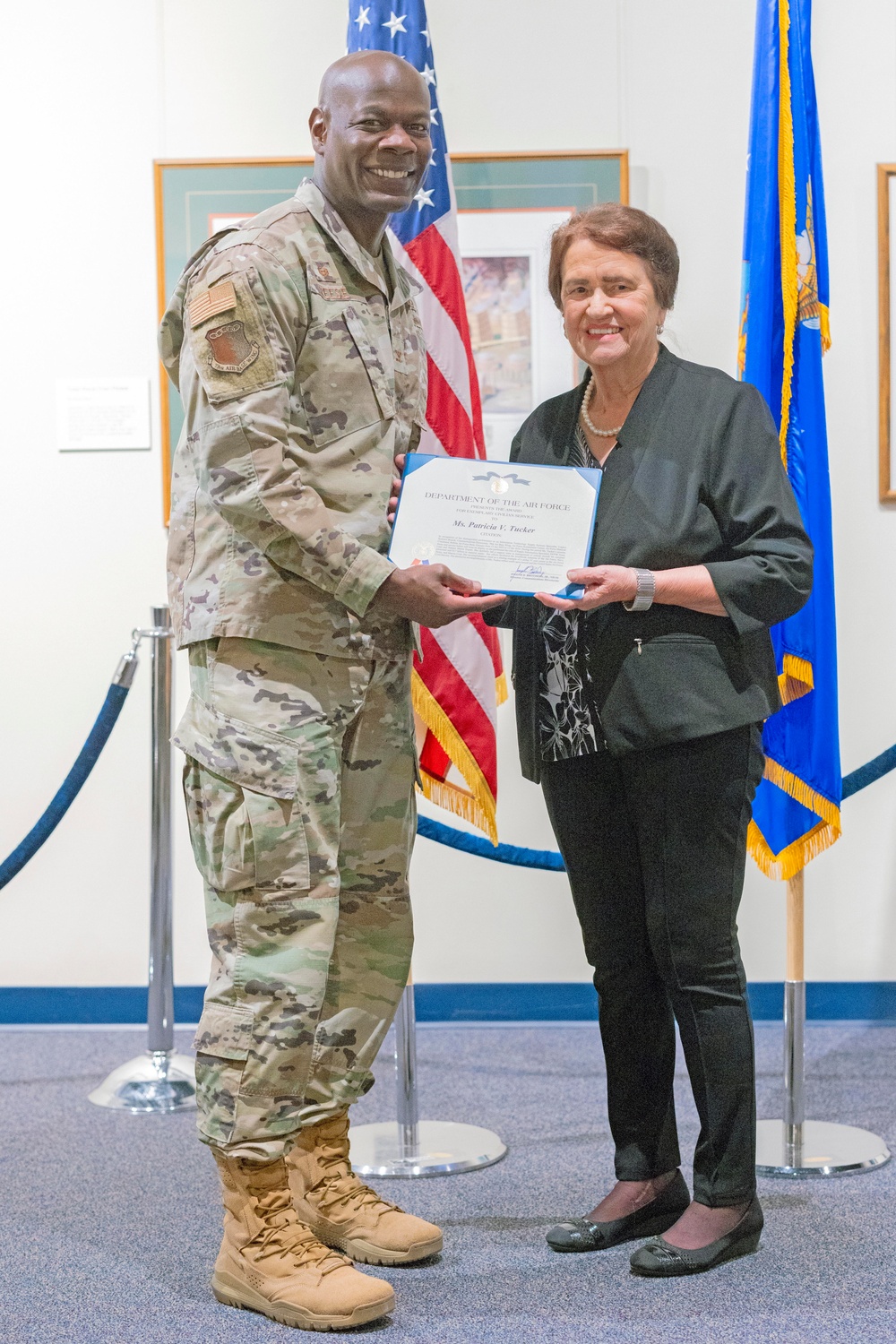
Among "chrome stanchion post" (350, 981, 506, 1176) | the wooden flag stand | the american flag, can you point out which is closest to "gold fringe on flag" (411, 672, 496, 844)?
the american flag

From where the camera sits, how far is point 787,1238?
7.26 feet

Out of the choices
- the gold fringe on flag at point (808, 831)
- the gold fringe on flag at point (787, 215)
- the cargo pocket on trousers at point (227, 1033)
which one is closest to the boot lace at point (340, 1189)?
the cargo pocket on trousers at point (227, 1033)

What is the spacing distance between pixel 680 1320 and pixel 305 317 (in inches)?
61.3

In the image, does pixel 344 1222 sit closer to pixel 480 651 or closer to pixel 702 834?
pixel 702 834

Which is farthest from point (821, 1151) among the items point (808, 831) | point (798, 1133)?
point (808, 831)

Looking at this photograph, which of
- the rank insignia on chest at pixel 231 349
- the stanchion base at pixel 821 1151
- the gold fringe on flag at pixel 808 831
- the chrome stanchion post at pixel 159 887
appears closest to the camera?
the rank insignia on chest at pixel 231 349

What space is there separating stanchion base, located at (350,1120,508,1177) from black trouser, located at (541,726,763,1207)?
20.1 inches

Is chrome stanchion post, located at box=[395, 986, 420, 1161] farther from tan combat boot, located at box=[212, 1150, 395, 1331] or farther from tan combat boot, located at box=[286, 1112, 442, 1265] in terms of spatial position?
tan combat boot, located at box=[212, 1150, 395, 1331]

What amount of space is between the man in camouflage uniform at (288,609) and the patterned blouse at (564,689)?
0.80ft

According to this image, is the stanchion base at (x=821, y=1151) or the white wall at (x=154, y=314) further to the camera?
the white wall at (x=154, y=314)

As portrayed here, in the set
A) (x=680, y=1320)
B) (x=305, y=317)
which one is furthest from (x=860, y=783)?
(x=305, y=317)

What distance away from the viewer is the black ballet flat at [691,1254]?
80.2 inches

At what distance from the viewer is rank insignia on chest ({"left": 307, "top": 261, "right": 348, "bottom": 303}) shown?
77.2 inches
